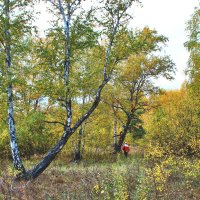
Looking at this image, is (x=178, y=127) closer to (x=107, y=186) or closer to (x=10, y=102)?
(x=107, y=186)

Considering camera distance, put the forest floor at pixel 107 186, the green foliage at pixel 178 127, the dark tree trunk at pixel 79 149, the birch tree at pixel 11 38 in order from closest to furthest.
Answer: the forest floor at pixel 107 186
the birch tree at pixel 11 38
the green foliage at pixel 178 127
the dark tree trunk at pixel 79 149

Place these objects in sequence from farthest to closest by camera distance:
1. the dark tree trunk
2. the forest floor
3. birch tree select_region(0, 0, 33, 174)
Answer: the dark tree trunk < birch tree select_region(0, 0, 33, 174) < the forest floor

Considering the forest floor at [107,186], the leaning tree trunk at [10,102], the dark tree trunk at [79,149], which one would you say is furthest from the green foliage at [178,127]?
the dark tree trunk at [79,149]

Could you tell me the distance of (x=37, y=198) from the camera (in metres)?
9.56

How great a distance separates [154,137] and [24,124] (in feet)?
22.7

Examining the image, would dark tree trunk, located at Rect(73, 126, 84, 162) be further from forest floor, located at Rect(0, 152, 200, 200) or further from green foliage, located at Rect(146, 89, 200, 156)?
forest floor, located at Rect(0, 152, 200, 200)

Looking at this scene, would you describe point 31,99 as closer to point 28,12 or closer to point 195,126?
point 28,12

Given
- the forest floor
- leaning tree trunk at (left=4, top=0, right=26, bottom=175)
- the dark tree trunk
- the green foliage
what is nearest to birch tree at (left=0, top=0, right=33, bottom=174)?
leaning tree trunk at (left=4, top=0, right=26, bottom=175)

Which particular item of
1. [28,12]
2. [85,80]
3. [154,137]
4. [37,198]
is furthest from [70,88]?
[154,137]

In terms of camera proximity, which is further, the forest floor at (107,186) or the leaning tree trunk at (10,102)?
the leaning tree trunk at (10,102)

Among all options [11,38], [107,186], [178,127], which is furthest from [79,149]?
[107,186]

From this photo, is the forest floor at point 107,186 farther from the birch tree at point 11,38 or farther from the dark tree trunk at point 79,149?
the dark tree trunk at point 79,149

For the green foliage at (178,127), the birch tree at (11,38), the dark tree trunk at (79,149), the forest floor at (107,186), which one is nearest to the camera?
the forest floor at (107,186)

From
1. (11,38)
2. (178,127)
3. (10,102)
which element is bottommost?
(178,127)
